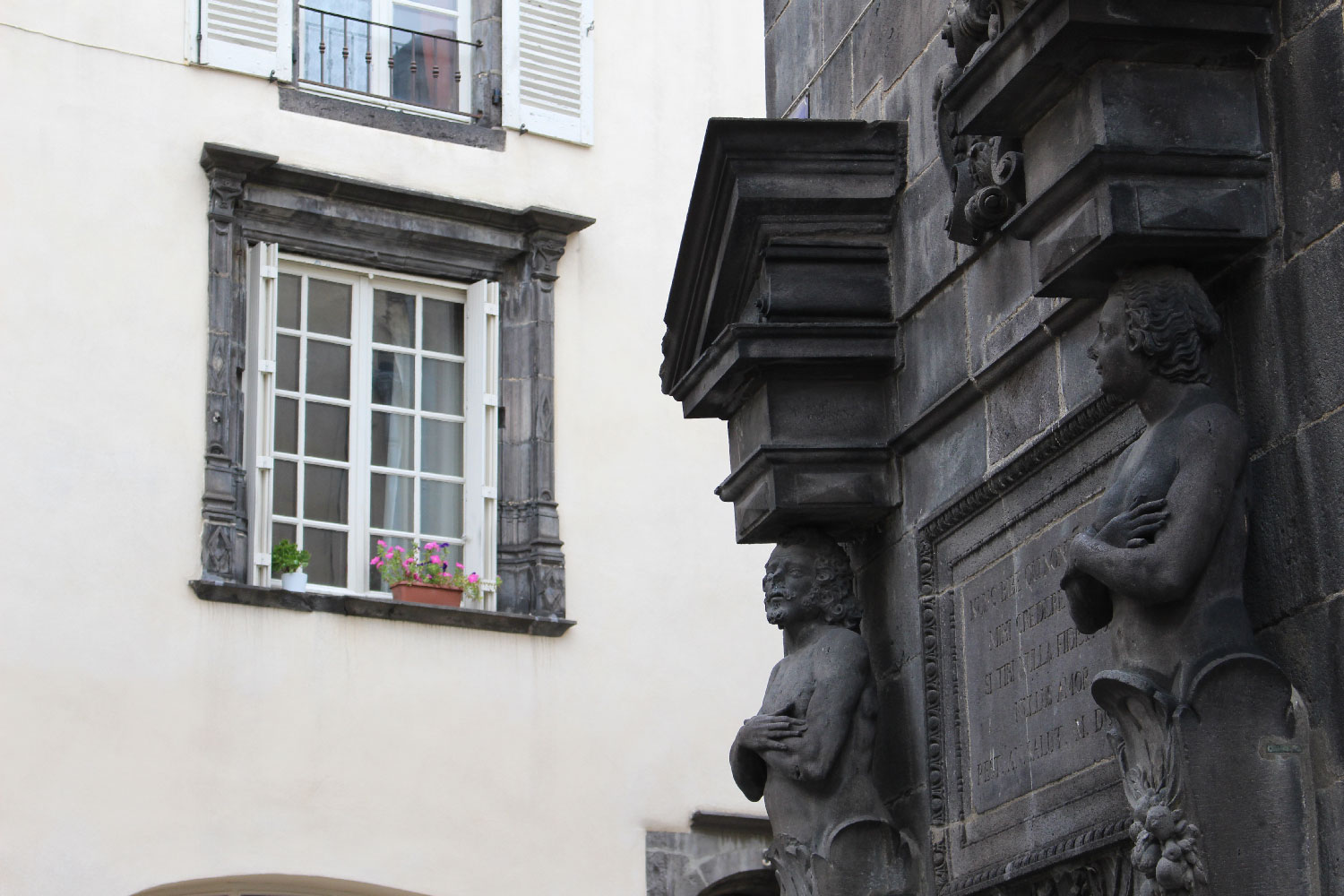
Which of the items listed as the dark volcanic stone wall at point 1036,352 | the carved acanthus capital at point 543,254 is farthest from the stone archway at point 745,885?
the dark volcanic stone wall at point 1036,352

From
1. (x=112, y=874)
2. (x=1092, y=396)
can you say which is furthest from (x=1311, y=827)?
(x=112, y=874)

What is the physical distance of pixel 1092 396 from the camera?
4.90 meters

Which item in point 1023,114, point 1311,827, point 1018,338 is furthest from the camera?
point 1018,338

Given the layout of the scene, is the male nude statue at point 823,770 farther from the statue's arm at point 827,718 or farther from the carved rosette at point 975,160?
the carved rosette at point 975,160

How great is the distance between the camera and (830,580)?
596 cm

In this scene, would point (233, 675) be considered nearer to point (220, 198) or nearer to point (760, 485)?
point (220, 198)

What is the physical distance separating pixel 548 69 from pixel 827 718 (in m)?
8.83

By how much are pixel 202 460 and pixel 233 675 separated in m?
1.12

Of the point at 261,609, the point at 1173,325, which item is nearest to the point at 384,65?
the point at 261,609

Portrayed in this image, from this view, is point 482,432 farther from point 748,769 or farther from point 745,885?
point 748,769

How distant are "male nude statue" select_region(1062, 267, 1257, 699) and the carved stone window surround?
8465 millimetres

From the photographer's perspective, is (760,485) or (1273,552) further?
(760,485)

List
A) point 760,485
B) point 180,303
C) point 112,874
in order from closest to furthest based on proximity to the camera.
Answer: point 760,485 → point 112,874 → point 180,303

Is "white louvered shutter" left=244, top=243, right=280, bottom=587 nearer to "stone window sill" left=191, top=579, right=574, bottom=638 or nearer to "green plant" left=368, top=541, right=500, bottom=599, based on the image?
"stone window sill" left=191, top=579, right=574, bottom=638
